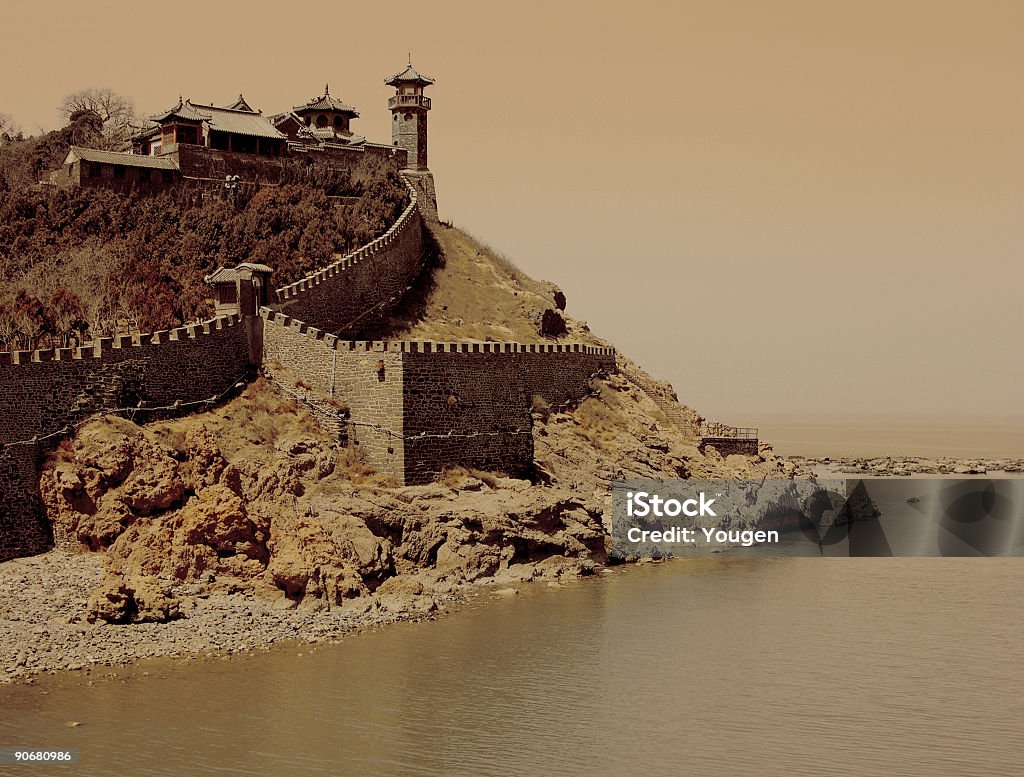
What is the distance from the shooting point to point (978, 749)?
22906mm

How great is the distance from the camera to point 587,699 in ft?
83.5

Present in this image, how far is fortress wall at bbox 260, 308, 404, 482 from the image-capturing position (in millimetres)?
36344

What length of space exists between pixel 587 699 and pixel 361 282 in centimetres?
2730

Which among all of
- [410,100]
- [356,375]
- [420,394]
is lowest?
[420,394]

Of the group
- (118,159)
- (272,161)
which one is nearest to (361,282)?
(272,161)

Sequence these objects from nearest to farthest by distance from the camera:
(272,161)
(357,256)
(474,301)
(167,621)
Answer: (167,621)
(357,256)
(474,301)
(272,161)

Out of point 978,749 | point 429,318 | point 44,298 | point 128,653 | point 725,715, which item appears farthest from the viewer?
point 429,318

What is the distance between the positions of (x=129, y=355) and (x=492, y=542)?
35.5 ft

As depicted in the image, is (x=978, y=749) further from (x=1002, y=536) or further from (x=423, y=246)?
(x=423, y=246)

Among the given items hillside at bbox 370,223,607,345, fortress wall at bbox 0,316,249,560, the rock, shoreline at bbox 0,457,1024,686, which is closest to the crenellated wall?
fortress wall at bbox 0,316,249,560

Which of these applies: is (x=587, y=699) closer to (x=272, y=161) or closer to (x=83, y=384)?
(x=83, y=384)

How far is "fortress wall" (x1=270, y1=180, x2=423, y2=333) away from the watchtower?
8.35m

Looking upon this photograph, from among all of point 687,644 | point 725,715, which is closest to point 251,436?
point 687,644

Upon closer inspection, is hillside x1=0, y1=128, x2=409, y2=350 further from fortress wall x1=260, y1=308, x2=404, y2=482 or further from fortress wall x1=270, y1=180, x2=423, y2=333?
fortress wall x1=260, y1=308, x2=404, y2=482
